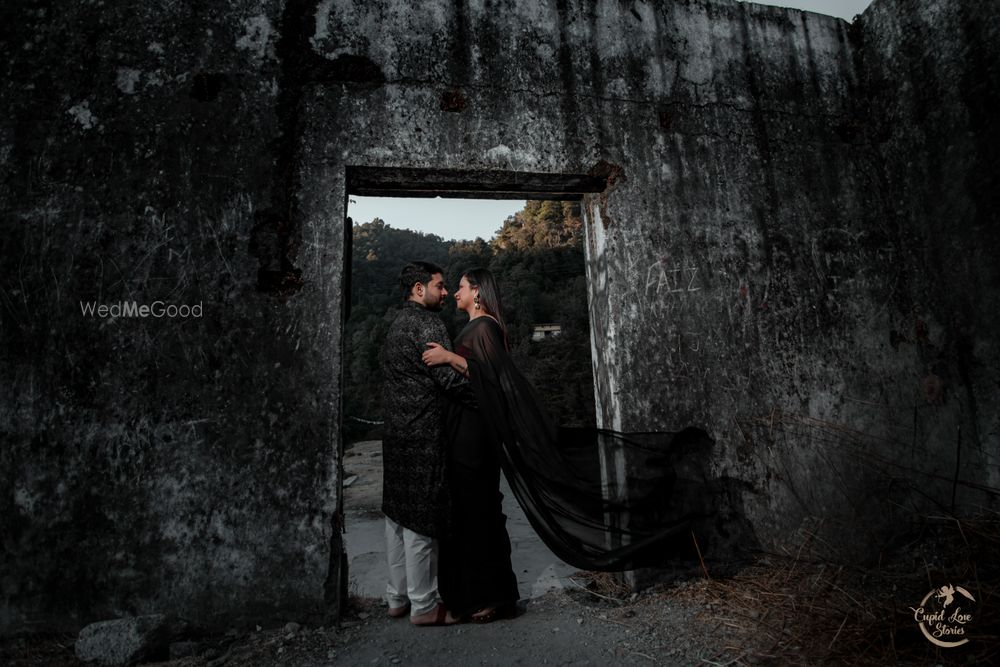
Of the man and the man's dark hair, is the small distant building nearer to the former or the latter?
the man's dark hair

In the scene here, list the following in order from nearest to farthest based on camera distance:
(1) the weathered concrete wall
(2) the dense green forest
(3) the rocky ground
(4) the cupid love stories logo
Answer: (4) the cupid love stories logo, (3) the rocky ground, (1) the weathered concrete wall, (2) the dense green forest

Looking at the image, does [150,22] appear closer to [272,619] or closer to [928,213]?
[272,619]

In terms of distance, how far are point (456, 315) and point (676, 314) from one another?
2096 centimetres

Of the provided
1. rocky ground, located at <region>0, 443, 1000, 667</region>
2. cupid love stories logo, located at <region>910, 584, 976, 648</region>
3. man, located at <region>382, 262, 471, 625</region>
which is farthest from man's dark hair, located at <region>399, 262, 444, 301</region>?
cupid love stories logo, located at <region>910, 584, 976, 648</region>

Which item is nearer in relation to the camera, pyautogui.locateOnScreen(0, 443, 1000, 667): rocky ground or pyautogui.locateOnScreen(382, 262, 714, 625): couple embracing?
pyautogui.locateOnScreen(0, 443, 1000, 667): rocky ground

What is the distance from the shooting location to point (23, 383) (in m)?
2.66

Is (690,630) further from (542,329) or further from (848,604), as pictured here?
(542,329)

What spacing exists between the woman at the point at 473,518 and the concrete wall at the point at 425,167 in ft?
2.04

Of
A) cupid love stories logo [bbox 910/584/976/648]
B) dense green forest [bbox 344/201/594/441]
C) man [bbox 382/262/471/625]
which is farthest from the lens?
dense green forest [bbox 344/201/594/441]

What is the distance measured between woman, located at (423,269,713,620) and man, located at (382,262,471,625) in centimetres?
9

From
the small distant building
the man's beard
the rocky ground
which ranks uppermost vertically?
the small distant building

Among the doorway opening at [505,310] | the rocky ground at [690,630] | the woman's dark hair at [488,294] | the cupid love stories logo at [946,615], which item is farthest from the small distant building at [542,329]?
A: the cupid love stories logo at [946,615]

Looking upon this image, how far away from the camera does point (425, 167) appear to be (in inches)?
123

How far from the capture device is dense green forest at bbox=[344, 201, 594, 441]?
1204 centimetres
